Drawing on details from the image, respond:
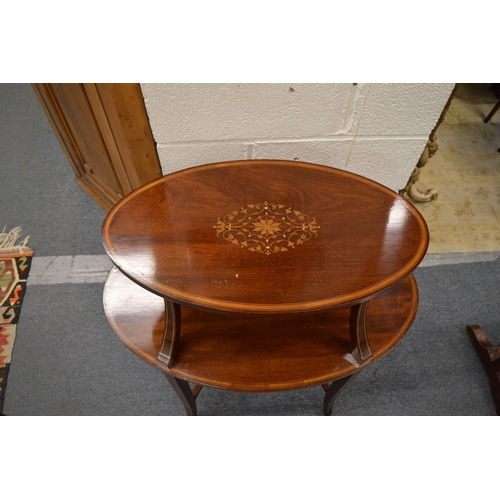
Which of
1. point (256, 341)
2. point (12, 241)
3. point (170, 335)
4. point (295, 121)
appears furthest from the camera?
point (12, 241)

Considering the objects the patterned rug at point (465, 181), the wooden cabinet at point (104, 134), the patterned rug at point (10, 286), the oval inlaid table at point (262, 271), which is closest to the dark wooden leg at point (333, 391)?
the oval inlaid table at point (262, 271)

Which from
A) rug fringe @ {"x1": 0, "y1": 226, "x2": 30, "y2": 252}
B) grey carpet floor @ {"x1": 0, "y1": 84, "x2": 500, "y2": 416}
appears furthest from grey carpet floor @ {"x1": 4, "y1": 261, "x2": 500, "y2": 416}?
rug fringe @ {"x1": 0, "y1": 226, "x2": 30, "y2": 252}

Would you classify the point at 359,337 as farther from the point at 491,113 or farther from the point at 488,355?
the point at 491,113

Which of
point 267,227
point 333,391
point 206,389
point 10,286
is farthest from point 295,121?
point 10,286

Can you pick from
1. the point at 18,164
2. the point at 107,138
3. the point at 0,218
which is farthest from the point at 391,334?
the point at 18,164

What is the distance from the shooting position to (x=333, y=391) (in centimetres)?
124

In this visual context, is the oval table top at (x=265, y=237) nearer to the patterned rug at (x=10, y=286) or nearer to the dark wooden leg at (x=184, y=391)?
the dark wooden leg at (x=184, y=391)

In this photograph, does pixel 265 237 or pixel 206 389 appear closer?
pixel 265 237

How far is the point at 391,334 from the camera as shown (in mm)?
1083

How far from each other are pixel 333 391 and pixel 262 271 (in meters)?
0.67

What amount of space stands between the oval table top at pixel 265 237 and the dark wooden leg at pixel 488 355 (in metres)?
0.99

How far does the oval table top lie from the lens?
0.79m
